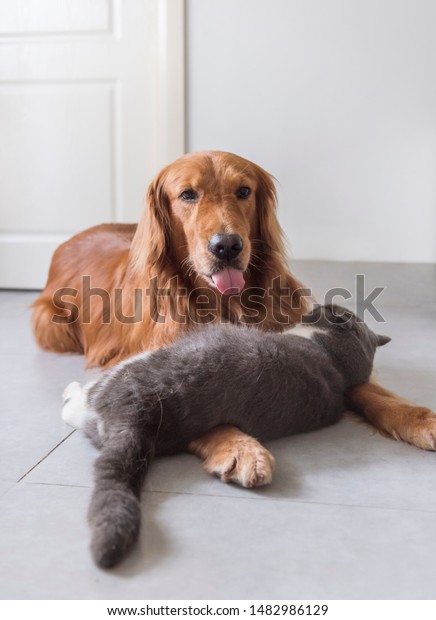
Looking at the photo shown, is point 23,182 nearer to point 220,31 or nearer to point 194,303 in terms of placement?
point 220,31

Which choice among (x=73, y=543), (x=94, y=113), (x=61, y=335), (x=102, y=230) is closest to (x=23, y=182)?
(x=94, y=113)

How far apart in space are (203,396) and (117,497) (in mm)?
348

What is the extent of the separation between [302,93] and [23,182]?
1.46m

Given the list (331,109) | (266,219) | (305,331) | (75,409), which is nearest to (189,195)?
(266,219)

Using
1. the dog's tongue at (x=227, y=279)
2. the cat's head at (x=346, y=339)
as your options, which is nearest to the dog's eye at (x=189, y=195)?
the dog's tongue at (x=227, y=279)

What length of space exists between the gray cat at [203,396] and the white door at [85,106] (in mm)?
2001

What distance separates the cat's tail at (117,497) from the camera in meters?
1.07

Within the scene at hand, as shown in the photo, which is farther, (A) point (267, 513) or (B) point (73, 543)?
(A) point (267, 513)

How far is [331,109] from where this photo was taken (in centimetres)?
323

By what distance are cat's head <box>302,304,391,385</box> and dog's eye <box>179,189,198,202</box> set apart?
1.49 feet

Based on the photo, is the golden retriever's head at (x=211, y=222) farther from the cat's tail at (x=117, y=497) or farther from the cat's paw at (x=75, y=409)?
the cat's tail at (x=117, y=497)

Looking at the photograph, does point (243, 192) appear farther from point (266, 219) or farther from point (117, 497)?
point (117, 497)

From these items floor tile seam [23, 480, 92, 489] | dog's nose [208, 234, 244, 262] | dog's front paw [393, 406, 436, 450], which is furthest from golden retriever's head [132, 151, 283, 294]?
floor tile seam [23, 480, 92, 489]

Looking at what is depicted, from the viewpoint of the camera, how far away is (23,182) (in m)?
3.61
